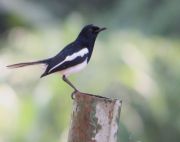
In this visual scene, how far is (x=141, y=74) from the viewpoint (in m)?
8.58

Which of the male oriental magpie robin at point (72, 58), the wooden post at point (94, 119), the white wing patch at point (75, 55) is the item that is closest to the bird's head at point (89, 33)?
the male oriental magpie robin at point (72, 58)

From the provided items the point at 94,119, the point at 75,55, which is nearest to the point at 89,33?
the point at 75,55

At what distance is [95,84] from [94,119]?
3.58 m

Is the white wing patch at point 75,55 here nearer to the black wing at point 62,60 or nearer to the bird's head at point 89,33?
the black wing at point 62,60

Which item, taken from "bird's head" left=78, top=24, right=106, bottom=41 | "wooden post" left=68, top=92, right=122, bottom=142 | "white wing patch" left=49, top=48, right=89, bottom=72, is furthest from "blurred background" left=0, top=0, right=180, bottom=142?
"wooden post" left=68, top=92, right=122, bottom=142

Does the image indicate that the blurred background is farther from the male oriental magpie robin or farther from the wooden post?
the wooden post

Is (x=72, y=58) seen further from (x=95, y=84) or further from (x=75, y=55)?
(x=95, y=84)

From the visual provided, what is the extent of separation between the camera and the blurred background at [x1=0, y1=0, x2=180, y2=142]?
7.38m

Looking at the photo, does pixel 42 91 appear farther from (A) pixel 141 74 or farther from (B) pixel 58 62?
(B) pixel 58 62

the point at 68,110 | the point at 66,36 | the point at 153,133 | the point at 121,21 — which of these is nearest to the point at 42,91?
the point at 68,110

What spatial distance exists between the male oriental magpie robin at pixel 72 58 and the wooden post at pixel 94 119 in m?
0.97

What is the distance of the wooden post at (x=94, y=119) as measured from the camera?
4.38 meters

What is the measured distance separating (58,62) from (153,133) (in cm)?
375

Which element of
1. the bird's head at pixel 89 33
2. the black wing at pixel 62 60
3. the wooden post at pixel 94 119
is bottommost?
the wooden post at pixel 94 119
